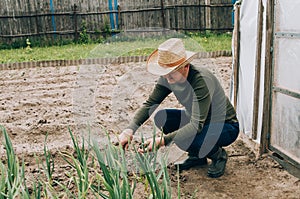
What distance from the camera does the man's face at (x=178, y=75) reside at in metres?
2.71

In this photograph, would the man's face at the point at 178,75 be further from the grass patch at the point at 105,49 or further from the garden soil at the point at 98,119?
the grass patch at the point at 105,49

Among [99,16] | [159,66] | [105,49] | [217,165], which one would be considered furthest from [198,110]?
[99,16]

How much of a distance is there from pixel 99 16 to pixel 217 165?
8.57m

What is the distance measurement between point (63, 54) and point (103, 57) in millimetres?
958

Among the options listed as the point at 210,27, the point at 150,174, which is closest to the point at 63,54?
the point at 210,27

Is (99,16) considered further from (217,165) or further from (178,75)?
(178,75)

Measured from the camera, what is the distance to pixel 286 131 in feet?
10.8

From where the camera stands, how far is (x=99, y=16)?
11.1 meters

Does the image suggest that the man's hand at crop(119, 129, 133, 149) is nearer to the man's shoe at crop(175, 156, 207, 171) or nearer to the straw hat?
the straw hat

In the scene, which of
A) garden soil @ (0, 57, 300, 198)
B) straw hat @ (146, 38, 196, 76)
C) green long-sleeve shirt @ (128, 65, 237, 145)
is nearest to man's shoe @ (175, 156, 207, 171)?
garden soil @ (0, 57, 300, 198)

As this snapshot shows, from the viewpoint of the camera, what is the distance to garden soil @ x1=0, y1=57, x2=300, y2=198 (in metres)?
3.05

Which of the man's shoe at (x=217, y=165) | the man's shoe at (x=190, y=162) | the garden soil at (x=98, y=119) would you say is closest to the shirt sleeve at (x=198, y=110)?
the garden soil at (x=98, y=119)

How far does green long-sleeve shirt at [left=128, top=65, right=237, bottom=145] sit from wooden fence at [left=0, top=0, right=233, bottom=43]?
8.12 meters

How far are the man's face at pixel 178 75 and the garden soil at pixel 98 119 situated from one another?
0.49 metres
